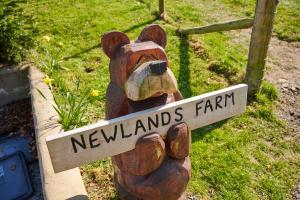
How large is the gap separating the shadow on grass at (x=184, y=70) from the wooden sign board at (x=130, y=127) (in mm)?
2471

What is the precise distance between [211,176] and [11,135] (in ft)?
8.17

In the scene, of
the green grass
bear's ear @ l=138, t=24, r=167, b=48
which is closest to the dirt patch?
the green grass

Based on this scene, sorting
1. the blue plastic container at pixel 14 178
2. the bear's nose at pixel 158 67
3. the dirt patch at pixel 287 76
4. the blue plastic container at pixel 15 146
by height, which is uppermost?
the bear's nose at pixel 158 67

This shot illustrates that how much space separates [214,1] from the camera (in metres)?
7.58

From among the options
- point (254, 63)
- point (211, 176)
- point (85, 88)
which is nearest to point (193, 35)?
point (254, 63)

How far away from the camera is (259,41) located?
4.25 m

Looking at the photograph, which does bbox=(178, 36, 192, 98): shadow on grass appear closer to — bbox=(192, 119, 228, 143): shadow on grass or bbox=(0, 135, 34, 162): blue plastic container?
bbox=(192, 119, 228, 143): shadow on grass

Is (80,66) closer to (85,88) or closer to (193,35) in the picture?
(85,88)

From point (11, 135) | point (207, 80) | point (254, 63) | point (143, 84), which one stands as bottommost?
point (11, 135)

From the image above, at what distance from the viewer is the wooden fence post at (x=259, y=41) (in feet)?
13.3

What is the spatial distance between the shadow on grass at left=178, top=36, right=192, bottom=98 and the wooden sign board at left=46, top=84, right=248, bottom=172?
247 cm

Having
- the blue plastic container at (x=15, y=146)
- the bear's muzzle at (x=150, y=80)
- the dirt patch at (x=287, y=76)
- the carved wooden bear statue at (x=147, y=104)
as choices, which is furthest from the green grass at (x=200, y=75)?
the bear's muzzle at (x=150, y=80)

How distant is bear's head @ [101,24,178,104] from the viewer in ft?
6.27

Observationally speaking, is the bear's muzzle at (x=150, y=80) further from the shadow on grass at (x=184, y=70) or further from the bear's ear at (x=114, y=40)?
the shadow on grass at (x=184, y=70)
